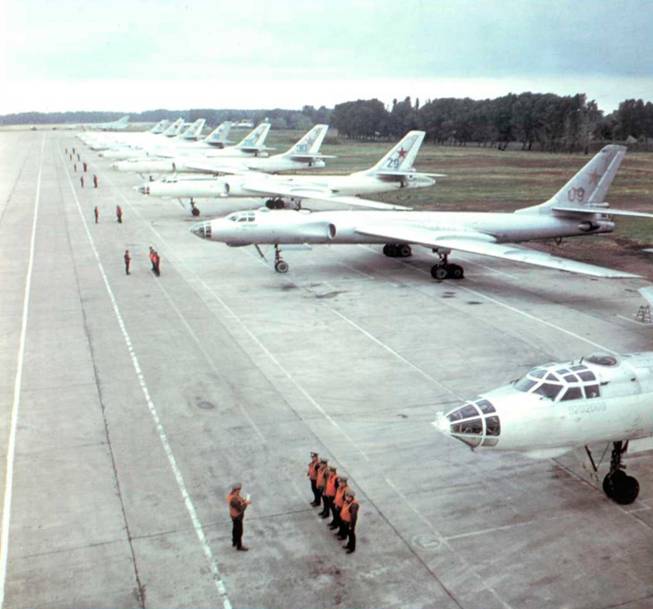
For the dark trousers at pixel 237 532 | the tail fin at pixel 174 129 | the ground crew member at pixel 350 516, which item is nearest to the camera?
the ground crew member at pixel 350 516

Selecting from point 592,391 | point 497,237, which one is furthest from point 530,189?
point 592,391

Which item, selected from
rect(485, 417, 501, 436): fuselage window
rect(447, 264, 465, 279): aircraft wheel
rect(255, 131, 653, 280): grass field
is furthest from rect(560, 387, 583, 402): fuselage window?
rect(255, 131, 653, 280): grass field

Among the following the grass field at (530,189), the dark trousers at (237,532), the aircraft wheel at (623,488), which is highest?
the grass field at (530,189)

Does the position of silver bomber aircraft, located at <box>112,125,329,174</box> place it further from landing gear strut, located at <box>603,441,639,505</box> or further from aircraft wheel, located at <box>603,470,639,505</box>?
aircraft wheel, located at <box>603,470,639,505</box>

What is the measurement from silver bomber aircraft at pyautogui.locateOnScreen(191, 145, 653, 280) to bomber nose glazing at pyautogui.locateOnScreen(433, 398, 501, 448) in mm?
18368

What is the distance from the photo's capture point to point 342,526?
441 inches

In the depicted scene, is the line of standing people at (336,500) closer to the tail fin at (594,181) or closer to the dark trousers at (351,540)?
the dark trousers at (351,540)

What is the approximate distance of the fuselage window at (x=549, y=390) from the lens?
11727 mm

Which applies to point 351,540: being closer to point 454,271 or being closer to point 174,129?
point 454,271

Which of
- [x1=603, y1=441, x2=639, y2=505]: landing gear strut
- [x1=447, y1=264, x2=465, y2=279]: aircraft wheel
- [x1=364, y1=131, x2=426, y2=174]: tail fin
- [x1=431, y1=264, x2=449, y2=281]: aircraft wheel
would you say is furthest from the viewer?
[x1=364, y1=131, x2=426, y2=174]: tail fin

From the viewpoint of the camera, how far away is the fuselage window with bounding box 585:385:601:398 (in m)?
11.8

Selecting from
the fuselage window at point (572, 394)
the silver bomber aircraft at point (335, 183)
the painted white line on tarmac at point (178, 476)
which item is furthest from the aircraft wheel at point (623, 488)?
the silver bomber aircraft at point (335, 183)

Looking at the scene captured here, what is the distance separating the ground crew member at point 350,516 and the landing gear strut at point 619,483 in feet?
15.8

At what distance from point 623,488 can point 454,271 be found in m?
18.2
